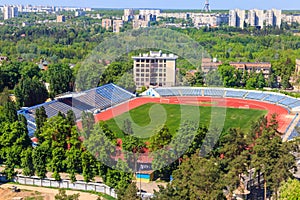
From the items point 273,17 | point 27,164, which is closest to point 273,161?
point 27,164

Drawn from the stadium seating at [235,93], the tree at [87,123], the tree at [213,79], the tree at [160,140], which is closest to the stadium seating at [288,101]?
the stadium seating at [235,93]

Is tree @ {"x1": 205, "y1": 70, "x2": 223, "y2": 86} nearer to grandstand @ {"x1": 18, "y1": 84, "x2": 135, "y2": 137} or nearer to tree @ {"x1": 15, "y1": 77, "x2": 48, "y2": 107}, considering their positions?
grandstand @ {"x1": 18, "y1": 84, "x2": 135, "y2": 137}

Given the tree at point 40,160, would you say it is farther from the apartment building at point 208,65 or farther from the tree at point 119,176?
the apartment building at point 208,65

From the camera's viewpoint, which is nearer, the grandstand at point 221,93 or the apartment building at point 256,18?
the grandstand at point 221,93

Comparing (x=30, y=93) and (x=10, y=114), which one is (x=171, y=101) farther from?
(x=10, y=114)

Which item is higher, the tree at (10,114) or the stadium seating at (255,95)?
the tree at (10,114)

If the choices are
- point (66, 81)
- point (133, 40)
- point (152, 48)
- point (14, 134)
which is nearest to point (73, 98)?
point (66, 81)
